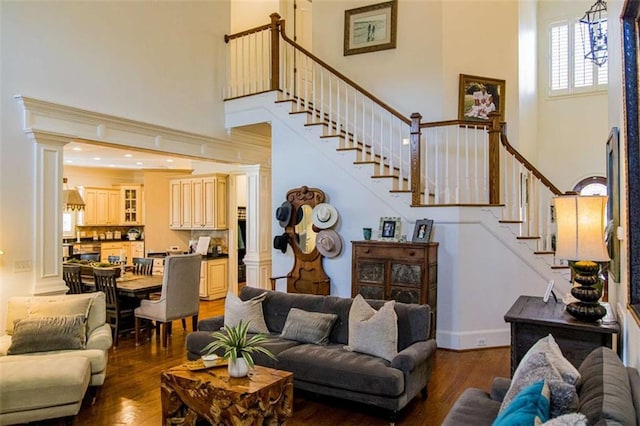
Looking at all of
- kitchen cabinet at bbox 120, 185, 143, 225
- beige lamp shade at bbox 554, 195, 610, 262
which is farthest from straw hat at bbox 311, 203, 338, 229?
kitchen cabinet at bbox 120, 185, 143, 225

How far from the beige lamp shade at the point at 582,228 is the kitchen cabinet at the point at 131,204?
1078 centimetres

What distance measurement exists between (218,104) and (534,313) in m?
5.28

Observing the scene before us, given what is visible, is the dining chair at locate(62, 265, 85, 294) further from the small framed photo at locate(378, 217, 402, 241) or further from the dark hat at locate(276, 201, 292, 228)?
the small framed photo at locate(378, 217, 402, 241)

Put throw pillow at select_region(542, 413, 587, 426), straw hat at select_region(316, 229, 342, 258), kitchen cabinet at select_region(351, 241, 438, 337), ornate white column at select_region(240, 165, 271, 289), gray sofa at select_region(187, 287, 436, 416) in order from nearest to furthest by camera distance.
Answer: throw pillow at select_region(542, 413, 587, 426) → gray sofa at select_region(187, 287, 436, 416) → kitchen cabinet at select_region(351, 241, 438, 337) → straw hat at select_region(316, 229, 342, 258) → ornate white column at select_region(240, 165, 271, 289)

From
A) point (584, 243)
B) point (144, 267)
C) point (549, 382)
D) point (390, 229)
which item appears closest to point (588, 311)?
point (584, 243)

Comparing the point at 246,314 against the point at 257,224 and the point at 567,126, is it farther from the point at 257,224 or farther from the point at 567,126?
the point at 567,126

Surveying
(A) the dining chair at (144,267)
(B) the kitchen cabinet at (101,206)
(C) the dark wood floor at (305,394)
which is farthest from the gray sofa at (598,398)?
(B) the kitchen cabinet at (101,206)

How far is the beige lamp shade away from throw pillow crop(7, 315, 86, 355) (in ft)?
12.7

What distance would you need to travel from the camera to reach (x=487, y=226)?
16.8 feet

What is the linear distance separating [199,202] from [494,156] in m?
5.75

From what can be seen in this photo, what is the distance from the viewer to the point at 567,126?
358 inches

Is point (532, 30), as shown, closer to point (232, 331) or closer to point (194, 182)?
point (194, 182)

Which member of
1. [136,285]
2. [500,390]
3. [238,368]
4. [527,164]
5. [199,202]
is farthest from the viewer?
[199,202]

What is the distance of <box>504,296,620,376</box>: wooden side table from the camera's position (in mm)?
2621
